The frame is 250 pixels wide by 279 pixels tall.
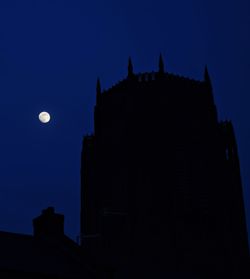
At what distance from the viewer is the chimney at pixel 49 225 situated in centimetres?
3938

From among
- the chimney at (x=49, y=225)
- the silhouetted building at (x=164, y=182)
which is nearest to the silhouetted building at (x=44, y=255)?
the chimney at (x=49, y=225)

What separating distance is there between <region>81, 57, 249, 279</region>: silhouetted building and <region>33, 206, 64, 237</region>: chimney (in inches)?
544

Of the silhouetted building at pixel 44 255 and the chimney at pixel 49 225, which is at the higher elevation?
the chimney at pixel 49 225

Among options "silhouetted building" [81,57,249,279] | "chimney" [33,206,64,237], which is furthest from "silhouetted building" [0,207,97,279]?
"silhouetted building" [81,57,249,279]

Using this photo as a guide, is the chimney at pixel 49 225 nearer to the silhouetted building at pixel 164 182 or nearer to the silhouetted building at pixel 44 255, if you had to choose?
the silhouetted building at pixel 44 255

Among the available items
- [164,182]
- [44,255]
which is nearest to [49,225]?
[44,255]

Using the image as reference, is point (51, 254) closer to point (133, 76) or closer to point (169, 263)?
point (169, 263)

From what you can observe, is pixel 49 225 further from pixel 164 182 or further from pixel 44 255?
pixel 164 182

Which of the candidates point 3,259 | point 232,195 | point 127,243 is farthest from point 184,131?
point 3,259

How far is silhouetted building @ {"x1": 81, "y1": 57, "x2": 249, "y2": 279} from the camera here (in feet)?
181

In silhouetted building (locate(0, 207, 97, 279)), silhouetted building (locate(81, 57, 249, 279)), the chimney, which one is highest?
silhouetted building (locate(81, 57, 249, 279))

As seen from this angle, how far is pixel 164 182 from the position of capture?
187ft

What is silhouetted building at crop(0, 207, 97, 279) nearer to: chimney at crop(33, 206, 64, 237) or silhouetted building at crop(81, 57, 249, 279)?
chimney at crop(33, 206, 64, 237)

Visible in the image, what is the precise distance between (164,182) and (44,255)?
20802 millimetres
